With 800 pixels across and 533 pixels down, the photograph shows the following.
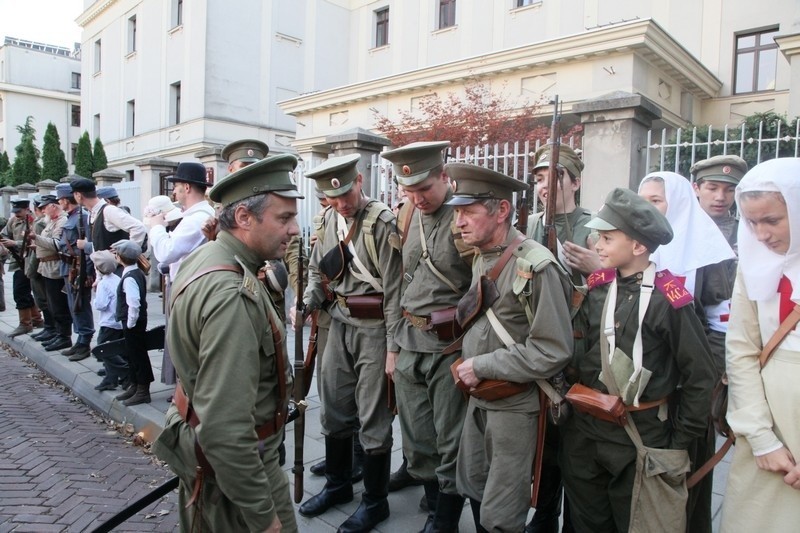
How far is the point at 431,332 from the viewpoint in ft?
10.3

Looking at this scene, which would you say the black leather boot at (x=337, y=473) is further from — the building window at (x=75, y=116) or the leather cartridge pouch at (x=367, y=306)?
the building window at (x=75, y=116)

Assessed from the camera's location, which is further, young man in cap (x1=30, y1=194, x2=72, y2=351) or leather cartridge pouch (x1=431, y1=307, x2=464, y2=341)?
young man in cap (x1=30, y1=194, x2=72, y2=351)

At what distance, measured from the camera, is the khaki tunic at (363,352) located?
11.1 feet

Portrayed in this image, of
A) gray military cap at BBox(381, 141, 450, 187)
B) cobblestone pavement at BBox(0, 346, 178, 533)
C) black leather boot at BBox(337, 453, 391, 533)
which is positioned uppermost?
gray military cap at BBox(381, 141, 450, 187)

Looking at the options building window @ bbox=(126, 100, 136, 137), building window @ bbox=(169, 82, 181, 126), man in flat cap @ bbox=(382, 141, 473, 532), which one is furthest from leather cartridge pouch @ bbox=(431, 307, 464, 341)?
building window @ bbox=(126, 100, 136, 137)

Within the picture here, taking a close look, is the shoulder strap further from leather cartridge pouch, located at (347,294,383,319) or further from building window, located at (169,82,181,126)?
building window, located at (169,82,181,126)

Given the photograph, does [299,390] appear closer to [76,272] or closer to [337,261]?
[337,261]

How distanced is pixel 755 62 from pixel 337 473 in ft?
58.1

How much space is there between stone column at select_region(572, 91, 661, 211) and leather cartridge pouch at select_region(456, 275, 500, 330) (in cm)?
353

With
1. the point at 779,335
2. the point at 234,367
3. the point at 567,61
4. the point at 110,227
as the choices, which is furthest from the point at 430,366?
the point at 567,61

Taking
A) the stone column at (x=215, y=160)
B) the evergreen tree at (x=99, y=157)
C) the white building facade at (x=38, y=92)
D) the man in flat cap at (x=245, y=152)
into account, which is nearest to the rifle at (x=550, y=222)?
the man in flat cap at (x=245, y=152)

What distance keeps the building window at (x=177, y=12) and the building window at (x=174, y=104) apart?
8.28 ft

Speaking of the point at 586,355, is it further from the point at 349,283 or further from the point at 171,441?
the point at 171,441

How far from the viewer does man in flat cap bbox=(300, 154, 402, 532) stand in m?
3.37
